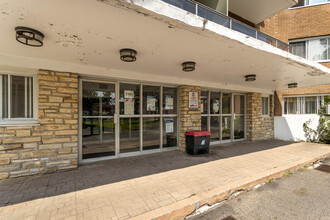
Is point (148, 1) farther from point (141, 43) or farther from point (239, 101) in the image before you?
point (239, 101)

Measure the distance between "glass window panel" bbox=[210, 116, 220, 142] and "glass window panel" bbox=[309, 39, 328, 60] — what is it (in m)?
6.83

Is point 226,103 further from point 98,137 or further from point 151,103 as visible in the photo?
point 98,137

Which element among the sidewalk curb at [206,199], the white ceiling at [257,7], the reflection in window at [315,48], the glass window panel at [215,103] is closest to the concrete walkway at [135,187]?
the sidewalk curb at [206,199]

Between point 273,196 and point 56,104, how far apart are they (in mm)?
5106

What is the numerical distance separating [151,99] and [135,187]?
3087mm

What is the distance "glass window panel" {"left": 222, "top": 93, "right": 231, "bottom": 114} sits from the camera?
7262 millimetres

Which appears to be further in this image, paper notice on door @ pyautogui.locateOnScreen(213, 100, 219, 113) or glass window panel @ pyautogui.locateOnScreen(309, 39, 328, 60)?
glass window panel @ pyautogui.locateOnScreen(309, 39, 328, 60)

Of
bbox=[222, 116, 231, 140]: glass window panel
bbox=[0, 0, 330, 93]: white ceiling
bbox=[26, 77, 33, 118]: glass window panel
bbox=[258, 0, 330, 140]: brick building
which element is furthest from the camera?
bbox=[258, 0, 330, 140]: brick building

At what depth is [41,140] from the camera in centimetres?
360

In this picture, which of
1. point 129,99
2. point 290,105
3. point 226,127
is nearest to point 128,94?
point 129,99

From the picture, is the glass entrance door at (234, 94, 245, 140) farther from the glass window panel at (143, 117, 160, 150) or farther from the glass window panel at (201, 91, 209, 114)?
the glass window panel at (143, 117, 160, 150)

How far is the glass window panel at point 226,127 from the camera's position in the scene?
7.23m

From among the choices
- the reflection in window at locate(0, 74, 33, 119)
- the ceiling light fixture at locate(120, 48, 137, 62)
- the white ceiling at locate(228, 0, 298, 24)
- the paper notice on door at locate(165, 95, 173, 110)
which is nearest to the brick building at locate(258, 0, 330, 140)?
the white ceiling at locate(228, 0, 298, 24)

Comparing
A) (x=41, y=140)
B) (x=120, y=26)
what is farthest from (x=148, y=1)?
(x=41, y=140)
